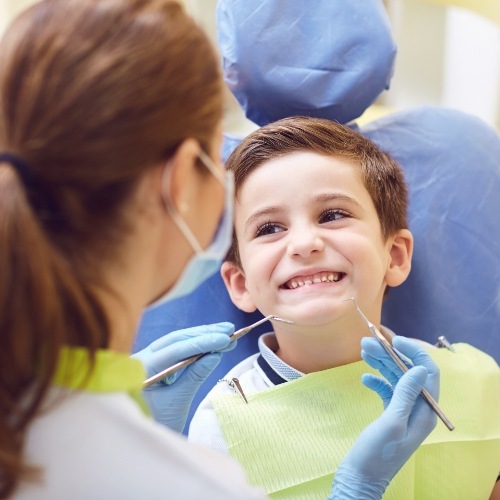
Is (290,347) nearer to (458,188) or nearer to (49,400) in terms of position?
(458,188)

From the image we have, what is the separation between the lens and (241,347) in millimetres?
1765

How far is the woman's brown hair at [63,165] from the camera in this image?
2.85ft

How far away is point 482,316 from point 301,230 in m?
0.53

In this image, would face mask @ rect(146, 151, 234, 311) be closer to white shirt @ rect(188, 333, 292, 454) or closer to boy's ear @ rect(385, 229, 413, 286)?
white shirt @ rect(188, 333, 292, 454)

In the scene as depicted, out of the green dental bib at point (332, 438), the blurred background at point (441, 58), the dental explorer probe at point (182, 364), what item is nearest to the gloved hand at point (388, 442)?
the green dental bib at point (332, 438)

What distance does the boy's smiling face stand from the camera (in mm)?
1452

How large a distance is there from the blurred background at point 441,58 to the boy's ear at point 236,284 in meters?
1.74

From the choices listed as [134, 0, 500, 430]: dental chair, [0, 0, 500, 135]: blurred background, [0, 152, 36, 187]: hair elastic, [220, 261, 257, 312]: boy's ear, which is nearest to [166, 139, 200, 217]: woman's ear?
[0, 152, 36, 187]: hair elastic

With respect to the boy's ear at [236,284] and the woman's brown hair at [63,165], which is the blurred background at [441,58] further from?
the woman's brown hair at [63,165]

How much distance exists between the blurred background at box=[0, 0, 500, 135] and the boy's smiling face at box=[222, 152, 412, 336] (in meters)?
1.80

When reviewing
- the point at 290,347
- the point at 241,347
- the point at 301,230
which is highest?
the point at 301,230

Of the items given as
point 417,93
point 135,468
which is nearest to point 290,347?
point 135,468

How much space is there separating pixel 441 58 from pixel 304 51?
1.89 meters

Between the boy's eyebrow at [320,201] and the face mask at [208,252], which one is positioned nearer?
the face mask at [208,252]
